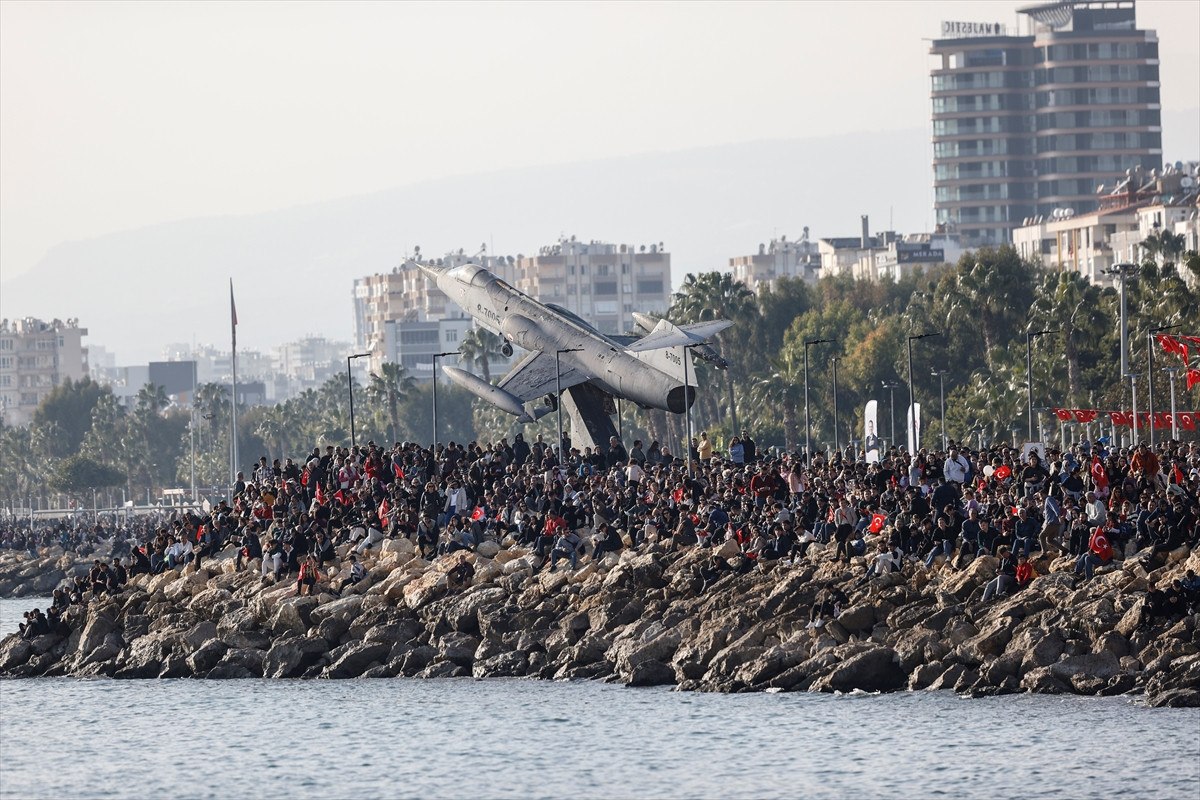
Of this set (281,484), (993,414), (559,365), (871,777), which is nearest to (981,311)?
(993,414)

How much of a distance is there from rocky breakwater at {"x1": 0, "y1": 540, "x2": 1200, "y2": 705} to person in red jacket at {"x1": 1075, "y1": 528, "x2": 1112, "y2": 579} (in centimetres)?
44

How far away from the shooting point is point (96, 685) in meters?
57.2

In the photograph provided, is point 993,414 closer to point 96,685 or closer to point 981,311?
point 981,311

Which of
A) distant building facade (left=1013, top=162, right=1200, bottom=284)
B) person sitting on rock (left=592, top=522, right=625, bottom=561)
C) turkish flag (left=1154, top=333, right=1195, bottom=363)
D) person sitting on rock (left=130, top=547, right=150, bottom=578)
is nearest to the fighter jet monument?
person sitting on rock (left=592, top=522, right=625, bottom=561)

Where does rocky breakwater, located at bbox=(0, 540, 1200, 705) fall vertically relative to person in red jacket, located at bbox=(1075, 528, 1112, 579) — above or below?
below

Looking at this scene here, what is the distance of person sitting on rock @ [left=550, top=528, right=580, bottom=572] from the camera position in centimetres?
5534

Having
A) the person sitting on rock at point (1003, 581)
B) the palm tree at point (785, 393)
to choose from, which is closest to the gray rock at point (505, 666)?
the person sitting on rock at point (1003, 581)

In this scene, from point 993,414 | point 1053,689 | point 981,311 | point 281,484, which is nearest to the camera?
point 1053,689

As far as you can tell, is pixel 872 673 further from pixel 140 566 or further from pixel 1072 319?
pixel 1072 319

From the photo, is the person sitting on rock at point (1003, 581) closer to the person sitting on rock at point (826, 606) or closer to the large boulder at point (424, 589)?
the person sitting on rock at point (826, 606)

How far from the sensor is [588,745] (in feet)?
146

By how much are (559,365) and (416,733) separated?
2092 centimetres

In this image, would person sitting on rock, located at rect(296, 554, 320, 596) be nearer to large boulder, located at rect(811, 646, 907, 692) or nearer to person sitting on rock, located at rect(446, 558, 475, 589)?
person sitting on rock, located at rect(446, 558, 475, 589)

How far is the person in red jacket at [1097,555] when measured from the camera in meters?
45.5
